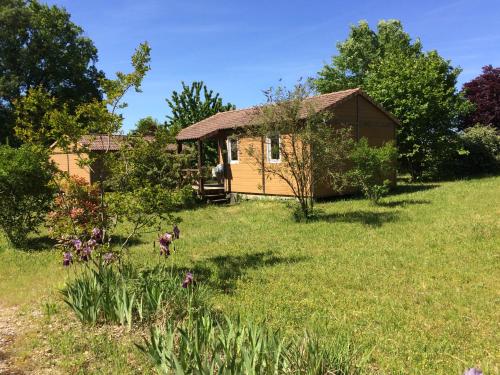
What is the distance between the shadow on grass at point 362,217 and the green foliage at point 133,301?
24.0ft

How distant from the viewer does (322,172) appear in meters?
13.7

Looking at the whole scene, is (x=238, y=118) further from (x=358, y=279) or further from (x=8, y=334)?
(x=8, y=334)

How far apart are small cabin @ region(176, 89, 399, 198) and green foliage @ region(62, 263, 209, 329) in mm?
11808

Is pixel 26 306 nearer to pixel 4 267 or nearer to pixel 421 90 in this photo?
pixel 4 267

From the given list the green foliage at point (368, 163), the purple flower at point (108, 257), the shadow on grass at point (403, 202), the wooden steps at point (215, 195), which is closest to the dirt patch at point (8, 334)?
the purple flower at point (108, 257)

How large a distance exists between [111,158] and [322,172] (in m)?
8.31

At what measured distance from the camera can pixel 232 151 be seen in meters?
20.3

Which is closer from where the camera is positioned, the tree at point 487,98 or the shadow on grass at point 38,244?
the shadow on grass at point 38,244

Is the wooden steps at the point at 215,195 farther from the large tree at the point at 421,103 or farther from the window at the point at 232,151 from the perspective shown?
the large tree at the point at 421,103

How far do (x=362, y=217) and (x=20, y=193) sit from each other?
30.5ft

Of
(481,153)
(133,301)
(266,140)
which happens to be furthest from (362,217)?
(481,153)

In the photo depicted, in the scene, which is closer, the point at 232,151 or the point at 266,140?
the point at 266,140

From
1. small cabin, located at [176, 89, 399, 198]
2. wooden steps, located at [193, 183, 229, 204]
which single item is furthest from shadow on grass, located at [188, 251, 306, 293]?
wooden steps, located at [193, 183, 229, 204]

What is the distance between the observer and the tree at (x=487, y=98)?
3609 centimetres
